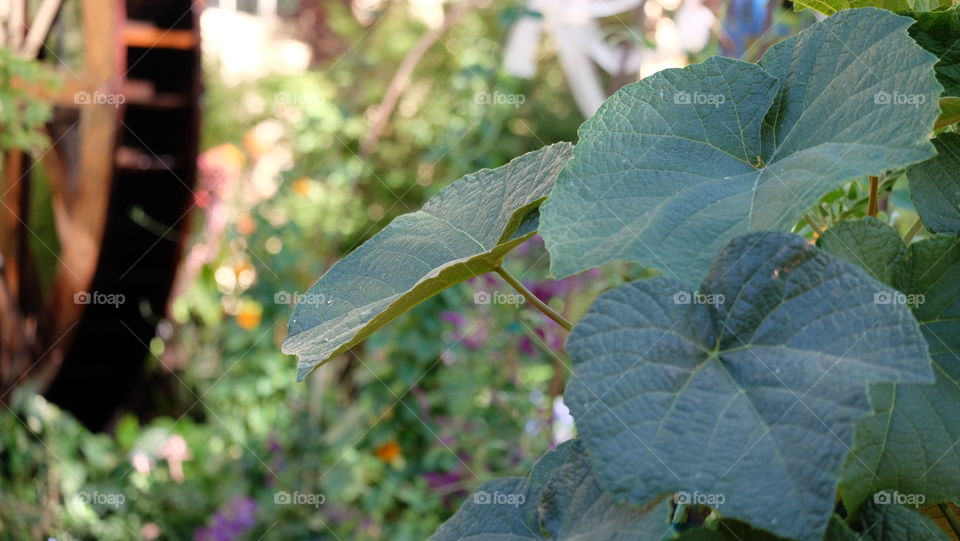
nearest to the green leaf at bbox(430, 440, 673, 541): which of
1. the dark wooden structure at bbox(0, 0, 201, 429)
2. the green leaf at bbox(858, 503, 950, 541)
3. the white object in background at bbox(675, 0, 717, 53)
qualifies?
the green leaf at bbox(858, 503, 950, 541)

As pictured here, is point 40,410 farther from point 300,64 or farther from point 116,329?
point 300,64

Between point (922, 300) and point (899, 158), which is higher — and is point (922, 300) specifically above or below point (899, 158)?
below

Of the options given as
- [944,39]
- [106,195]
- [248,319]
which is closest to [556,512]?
[944,39]

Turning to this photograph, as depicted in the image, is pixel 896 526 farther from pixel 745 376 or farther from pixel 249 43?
pixel 249 43

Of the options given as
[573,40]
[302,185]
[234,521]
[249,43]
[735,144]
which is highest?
[735,144]

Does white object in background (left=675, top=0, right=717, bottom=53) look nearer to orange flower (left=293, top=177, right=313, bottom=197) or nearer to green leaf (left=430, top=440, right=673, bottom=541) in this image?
orange flower (left=293, top=177, right=313, bottom=197)

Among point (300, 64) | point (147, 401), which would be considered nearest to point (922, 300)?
point (147, 401)

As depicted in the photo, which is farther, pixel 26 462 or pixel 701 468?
pixel 26 462

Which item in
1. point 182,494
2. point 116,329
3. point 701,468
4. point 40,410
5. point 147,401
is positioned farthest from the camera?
point 147,401
